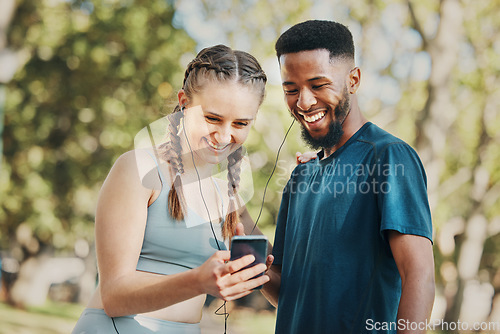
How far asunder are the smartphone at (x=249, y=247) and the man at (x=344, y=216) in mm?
385

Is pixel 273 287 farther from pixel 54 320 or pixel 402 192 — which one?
pixel 54 320

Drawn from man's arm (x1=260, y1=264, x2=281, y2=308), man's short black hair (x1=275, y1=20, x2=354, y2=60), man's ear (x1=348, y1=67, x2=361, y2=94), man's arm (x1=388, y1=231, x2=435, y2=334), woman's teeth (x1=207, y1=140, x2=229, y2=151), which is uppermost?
man's short black hair (x1=275, y1=20, x2=354, y2=60)

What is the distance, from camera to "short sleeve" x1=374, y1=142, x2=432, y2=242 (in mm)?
Result: 1802

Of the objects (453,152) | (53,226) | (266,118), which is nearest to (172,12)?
(266,118)

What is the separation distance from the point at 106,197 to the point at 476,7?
10.6 m

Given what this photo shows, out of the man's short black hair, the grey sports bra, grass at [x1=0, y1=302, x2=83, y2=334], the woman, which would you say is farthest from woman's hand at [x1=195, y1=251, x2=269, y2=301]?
grass at [x1=0, y1=302, x2=83, y2=334]

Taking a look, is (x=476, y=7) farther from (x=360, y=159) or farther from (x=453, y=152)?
(x=360, y=159)

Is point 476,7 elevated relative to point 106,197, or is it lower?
elevated

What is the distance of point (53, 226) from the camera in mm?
10414

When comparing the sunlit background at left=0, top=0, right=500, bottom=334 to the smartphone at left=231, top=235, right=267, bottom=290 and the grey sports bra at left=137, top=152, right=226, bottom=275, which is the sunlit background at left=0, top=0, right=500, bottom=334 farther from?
the smartphone at left=231, top=235, right=267, bottom=290

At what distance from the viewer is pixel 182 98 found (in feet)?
6.91

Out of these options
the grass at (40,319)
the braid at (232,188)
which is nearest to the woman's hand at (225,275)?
the braid at (232,188)

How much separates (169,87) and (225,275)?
7602 millimetres

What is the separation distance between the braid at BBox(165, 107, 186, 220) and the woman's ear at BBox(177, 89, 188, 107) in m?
0.03
